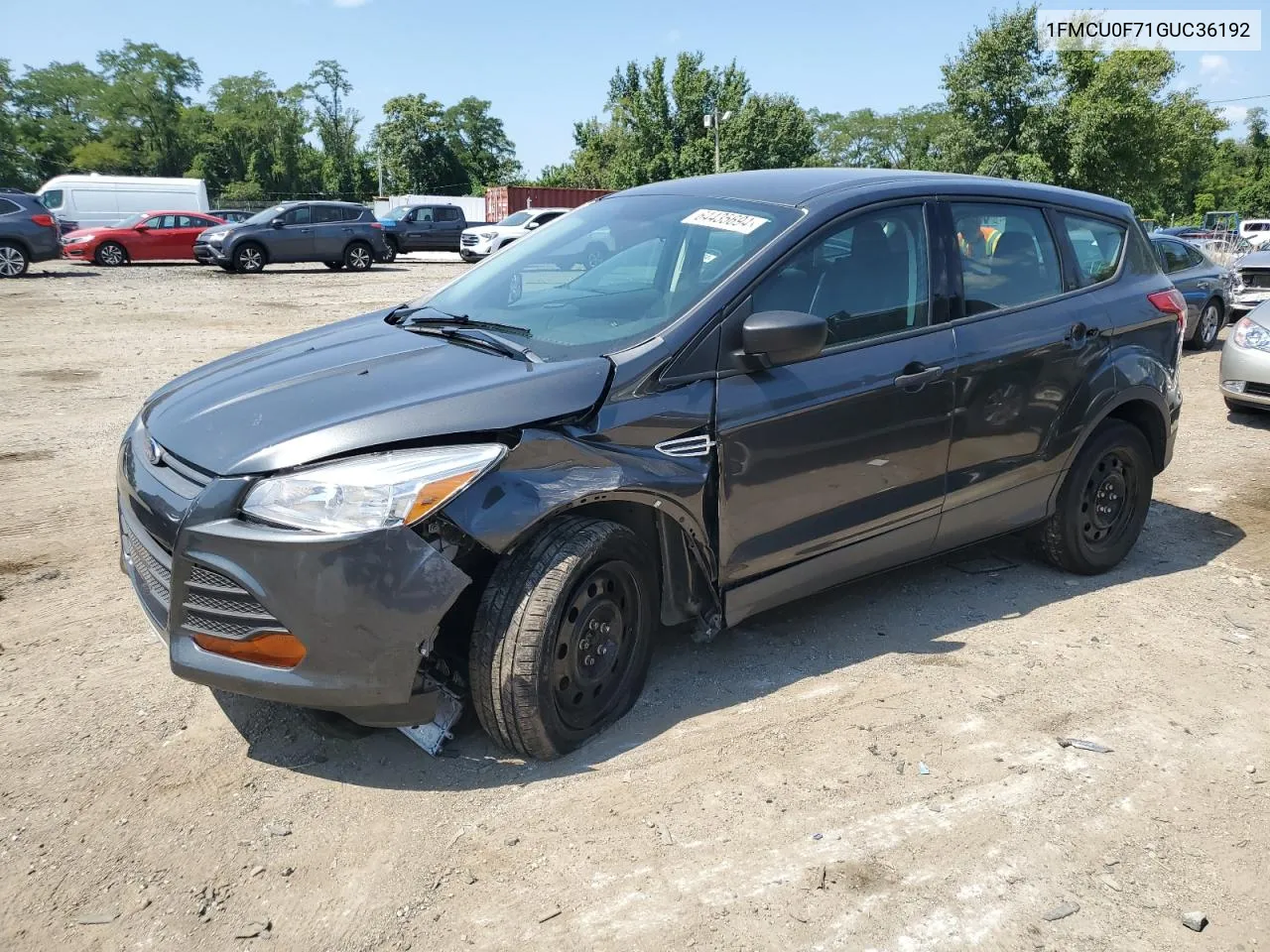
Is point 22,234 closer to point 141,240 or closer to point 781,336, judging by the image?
point 141,240

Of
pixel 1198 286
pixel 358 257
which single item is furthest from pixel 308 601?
pixel 358 257

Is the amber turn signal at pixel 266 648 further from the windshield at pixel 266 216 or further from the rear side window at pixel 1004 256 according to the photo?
the windshield at pixel 266 216

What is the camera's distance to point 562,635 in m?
2.99

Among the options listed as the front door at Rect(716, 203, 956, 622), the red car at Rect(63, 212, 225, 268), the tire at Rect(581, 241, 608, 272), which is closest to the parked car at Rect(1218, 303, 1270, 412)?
the front door at Rect(716, 203, 956, 622)

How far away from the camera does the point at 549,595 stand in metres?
2.88

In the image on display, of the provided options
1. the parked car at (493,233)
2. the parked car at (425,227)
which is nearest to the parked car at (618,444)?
the parked car at (493,233)

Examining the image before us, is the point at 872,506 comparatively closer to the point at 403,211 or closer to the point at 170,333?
the point at 170,333

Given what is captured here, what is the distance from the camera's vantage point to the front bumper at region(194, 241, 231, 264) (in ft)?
73.6

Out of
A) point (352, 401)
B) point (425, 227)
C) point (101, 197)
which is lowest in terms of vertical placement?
point (352, 401)

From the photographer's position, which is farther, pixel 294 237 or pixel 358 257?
pixel 358 257

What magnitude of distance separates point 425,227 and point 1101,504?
28.6 meters

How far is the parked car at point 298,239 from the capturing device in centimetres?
2259

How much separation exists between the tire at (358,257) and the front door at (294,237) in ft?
3.43

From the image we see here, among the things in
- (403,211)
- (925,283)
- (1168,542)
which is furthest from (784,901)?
(403,211)
